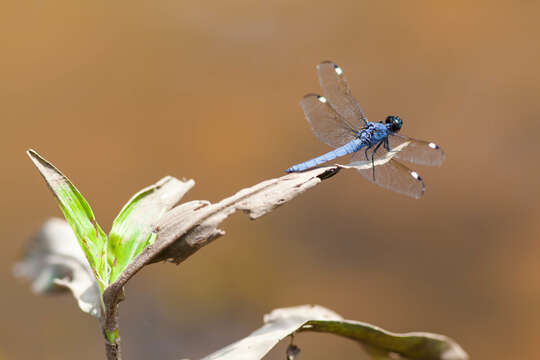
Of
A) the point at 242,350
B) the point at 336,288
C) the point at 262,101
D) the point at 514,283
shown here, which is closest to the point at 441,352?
the point at 242,350

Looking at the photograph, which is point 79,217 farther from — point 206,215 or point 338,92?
point 338,92

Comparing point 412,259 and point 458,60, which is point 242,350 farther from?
point 458,60

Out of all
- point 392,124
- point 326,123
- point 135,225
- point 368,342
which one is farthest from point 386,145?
point 135,225

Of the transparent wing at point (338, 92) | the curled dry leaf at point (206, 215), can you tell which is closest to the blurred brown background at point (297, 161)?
the transparent wing at point (338, 92)

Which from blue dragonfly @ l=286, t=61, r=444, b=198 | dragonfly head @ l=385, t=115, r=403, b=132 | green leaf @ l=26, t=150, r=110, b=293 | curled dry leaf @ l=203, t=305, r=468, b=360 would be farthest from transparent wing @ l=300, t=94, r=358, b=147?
green leaf @ l=26, t=150, r=110, b=293

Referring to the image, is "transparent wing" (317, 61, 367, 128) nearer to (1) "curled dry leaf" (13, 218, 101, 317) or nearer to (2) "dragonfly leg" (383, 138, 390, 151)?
(2) "dragonfly leg" (383, 138, 390, 151)

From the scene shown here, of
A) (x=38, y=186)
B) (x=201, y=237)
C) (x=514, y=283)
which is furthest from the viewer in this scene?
(x=38, y=186)

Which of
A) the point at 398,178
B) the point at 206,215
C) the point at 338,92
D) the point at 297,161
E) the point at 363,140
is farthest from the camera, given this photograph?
the point at 297,161
